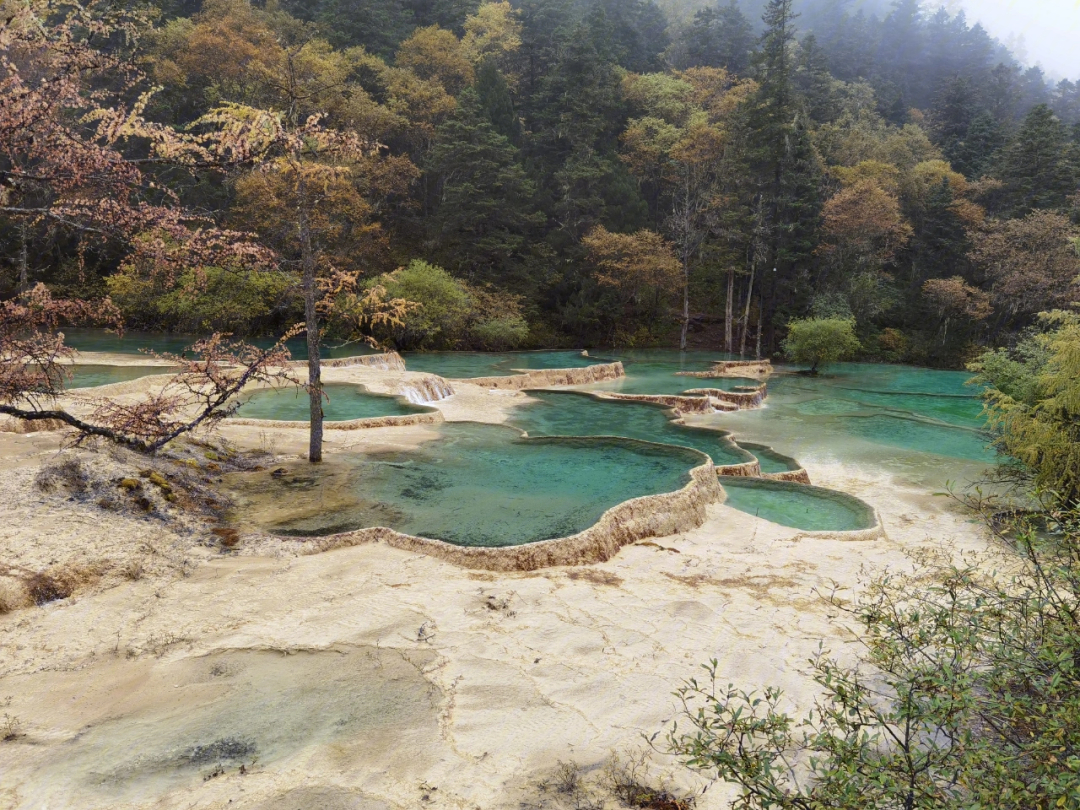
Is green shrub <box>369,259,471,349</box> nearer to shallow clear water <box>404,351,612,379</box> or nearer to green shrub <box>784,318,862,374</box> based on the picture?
shallow clear water <box>404,351,612,379</box>

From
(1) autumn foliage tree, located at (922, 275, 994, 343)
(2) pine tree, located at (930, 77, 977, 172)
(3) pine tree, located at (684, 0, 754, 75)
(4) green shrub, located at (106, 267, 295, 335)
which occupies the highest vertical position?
(3) pine tree, located at (684, 0, 754, 75)

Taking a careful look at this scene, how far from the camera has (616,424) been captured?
55.3ft

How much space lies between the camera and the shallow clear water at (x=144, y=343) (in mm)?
25141

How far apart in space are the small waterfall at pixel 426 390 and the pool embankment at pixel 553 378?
208cm

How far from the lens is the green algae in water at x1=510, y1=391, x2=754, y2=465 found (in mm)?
14836

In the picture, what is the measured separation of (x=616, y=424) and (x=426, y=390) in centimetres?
600

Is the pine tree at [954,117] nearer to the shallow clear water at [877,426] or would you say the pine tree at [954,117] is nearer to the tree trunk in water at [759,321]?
the tree trunk in water at [759,321]

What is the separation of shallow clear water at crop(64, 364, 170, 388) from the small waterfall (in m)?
6.95

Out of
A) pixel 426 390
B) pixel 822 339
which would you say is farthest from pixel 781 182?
pixel 426 390

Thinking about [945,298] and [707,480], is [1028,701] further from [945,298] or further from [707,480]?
[945,298]

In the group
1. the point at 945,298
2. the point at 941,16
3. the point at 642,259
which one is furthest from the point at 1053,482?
the point at 941,16

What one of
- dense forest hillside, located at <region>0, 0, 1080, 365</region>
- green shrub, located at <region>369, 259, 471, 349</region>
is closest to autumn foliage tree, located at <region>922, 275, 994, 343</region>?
dense forest hillside, located at <region>0, 0, 1080, 365</region>

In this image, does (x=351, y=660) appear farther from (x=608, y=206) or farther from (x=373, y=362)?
(x=608, y=206)

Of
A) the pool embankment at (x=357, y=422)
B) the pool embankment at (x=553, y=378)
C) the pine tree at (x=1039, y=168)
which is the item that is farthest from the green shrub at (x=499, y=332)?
the pine tree at (x=1039, y=168)
